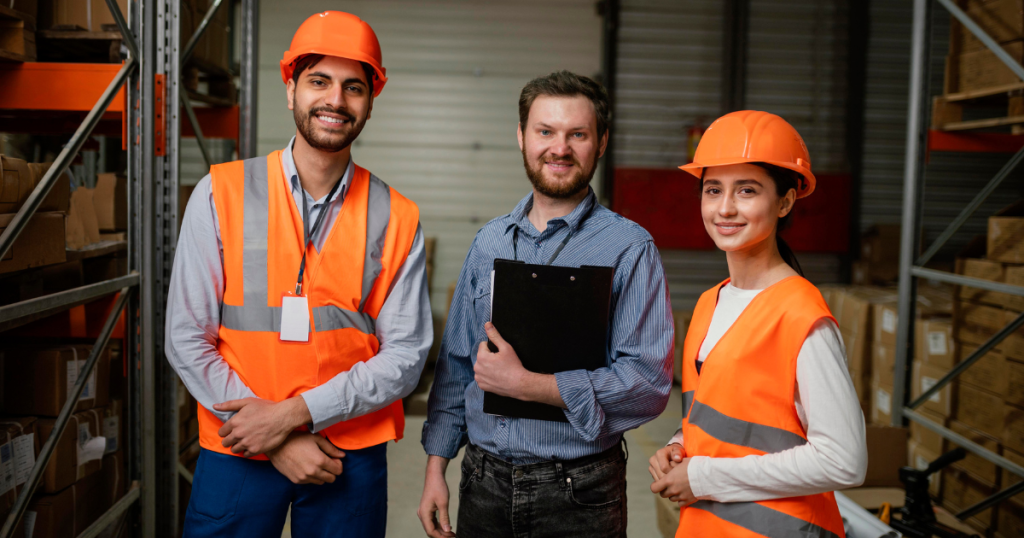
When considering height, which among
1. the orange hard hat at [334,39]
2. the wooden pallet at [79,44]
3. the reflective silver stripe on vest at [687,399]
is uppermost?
the wooden pallet at [79,44]

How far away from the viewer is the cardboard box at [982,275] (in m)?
3.78

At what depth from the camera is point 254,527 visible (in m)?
1.82

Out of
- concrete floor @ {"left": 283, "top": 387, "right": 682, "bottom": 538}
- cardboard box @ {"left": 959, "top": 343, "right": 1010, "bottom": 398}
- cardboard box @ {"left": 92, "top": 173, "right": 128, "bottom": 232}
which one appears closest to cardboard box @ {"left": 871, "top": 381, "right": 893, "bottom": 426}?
cardboard box @ {"left": 959, "top": 343, "right": 1010, "bottom": 398}

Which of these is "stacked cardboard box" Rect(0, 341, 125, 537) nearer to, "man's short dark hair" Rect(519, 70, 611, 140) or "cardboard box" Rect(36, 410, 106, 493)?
"cardboard box" Rect(36, 410, 106, 493)

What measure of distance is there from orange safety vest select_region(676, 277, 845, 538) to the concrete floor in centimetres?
265

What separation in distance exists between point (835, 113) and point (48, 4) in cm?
778

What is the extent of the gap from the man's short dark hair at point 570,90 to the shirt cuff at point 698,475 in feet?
2.99

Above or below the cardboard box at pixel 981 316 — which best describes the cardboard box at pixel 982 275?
above

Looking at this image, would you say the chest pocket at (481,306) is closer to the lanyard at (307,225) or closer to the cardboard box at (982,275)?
the lanyard at (307,225)

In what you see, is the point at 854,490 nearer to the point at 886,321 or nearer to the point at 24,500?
the point at 886,321

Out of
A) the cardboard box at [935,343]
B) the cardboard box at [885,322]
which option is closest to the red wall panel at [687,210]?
the cardboard box at [885,322]

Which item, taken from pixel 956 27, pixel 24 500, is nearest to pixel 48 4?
pixel 24 500

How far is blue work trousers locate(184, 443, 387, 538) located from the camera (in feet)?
5.96

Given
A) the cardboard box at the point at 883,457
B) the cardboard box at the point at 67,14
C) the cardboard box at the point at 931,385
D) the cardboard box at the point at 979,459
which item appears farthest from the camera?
the cardboard box at the point at 931,385
